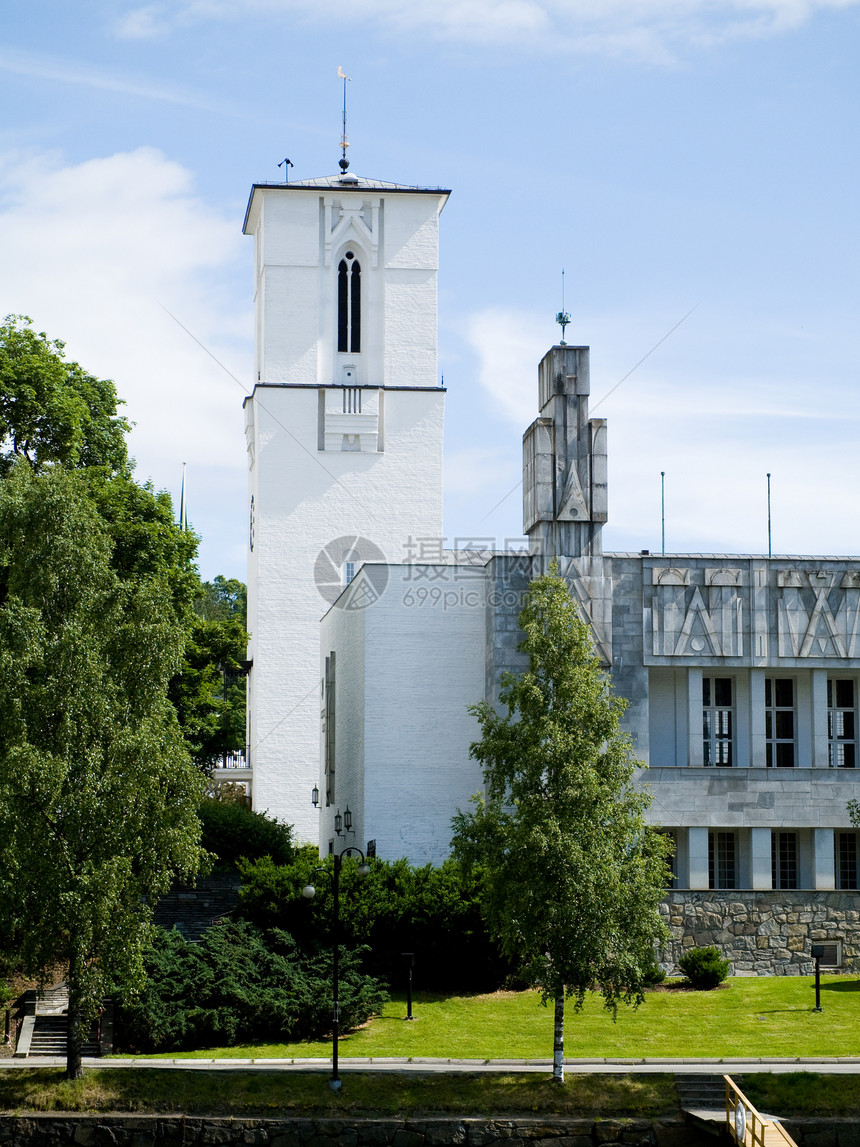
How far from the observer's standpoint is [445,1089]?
2819cm

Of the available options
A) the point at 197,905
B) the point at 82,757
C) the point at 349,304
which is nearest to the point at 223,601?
the point at 349,304

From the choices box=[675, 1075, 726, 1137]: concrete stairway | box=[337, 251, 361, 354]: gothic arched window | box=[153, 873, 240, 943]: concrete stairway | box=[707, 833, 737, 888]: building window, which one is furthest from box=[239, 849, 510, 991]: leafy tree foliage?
box=[337, 251, 361, 354]: gothic arched window

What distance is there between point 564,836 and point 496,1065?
4918 mm

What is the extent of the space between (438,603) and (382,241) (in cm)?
2454

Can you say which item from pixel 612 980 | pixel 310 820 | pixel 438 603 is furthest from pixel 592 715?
pixel 310 820

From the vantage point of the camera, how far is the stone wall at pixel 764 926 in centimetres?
3888

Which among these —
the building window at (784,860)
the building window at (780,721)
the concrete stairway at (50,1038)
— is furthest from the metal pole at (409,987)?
the building window at (780,721)

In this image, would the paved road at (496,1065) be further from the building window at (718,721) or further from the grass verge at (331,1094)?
the building window at (718,721)

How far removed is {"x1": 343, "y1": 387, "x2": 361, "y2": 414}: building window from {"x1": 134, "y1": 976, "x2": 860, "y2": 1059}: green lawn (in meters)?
29.4

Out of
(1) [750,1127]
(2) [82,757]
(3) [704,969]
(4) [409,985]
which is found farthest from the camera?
(3) [704,969]

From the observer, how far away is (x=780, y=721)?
4106 centimetres

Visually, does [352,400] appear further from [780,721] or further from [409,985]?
[409,985]

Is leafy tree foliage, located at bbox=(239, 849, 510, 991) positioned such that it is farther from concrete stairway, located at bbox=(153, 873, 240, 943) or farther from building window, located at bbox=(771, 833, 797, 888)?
building window, located at bbox=(771, 833, 797, 888)

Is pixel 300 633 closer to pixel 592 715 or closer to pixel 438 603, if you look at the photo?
pixel 438 603
